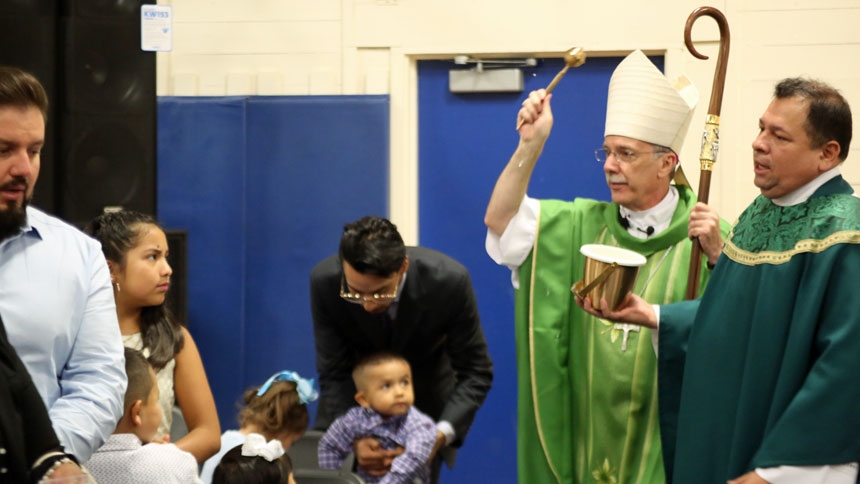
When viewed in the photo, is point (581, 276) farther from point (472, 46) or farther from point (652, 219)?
point (472, 46)

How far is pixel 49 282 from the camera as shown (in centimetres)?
262

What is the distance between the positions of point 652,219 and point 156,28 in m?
2.96

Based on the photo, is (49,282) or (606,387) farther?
(606,387)

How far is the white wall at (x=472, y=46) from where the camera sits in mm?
5988

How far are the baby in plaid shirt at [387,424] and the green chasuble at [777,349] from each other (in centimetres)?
115

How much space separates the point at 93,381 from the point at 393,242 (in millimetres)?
1565

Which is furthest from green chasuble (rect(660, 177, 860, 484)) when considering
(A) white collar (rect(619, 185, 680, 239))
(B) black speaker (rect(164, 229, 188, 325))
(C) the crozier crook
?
(B) black speaker (rect(164, 229, 188, 325))

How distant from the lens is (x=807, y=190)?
294 cm

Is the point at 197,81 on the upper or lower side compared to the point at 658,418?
upper

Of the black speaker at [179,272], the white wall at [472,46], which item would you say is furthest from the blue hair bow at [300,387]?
the white wall at [472,46]

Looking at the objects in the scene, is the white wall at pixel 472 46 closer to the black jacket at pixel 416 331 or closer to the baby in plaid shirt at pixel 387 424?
→ the black jacket at pixel 416 331

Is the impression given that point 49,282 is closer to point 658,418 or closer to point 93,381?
point 93,381

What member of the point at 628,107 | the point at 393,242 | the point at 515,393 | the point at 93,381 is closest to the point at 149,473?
the point at 93,381

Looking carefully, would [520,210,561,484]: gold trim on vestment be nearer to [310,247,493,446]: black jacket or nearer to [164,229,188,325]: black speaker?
[310,247,493,446]: black jacket
